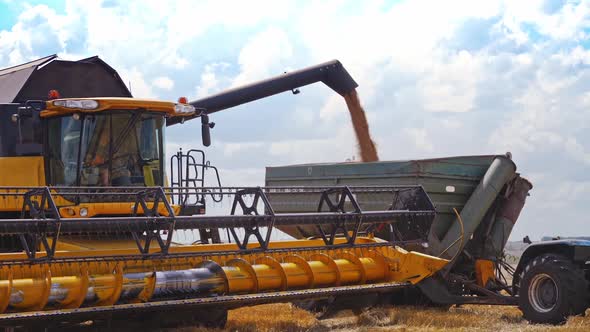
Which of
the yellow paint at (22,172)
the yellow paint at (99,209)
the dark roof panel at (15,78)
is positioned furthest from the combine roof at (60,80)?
the yellow paint at (99,209)

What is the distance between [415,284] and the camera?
770cm

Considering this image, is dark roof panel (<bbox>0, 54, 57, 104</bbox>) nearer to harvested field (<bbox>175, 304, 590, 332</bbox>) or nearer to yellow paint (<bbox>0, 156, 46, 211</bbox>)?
yellow paint (<bbox>0, 156, 46, 211</bbox>)

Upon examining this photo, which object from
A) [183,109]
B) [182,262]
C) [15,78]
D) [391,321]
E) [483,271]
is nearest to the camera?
[182,262]

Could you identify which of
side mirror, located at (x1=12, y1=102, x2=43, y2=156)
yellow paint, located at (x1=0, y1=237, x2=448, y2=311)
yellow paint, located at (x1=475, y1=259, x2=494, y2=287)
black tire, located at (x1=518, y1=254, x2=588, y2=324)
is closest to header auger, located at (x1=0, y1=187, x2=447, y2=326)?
yellow paint, located at (x1=0, y1=237, x2=448, y2=311)

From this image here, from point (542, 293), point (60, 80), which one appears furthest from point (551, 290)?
point (60, 80)

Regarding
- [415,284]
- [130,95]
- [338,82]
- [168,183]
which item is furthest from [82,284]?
[338,82]

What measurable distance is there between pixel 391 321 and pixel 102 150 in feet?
10.3

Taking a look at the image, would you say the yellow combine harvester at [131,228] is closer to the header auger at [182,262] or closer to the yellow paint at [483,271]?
the header auger at [182,262]

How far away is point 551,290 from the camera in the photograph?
738cm

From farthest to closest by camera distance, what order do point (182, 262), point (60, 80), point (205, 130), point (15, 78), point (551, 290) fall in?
1. point (60, 80)
2. point (15, 78)
3. point (205, 130)
4. point (551, 290)
5. point (182, 262)

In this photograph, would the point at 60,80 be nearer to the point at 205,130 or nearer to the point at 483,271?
the point at 205,130

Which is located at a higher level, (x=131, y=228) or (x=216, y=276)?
(x=131, y=228)

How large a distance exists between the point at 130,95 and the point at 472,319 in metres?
4.66

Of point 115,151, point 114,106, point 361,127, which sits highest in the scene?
point 361,127
